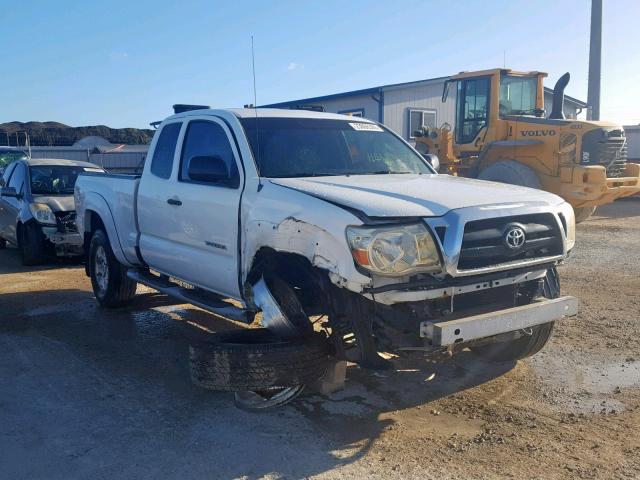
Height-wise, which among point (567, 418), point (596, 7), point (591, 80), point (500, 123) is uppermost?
point (596, 7)

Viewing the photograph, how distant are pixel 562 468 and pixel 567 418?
76 centimetres

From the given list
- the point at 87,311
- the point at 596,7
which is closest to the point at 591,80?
the point at 596,7

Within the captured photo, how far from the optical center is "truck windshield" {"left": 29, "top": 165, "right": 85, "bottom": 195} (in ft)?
36.2

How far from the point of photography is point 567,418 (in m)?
4.40

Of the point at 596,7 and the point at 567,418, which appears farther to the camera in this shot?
the point at 596,7

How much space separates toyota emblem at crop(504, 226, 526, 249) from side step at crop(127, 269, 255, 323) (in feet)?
6.51

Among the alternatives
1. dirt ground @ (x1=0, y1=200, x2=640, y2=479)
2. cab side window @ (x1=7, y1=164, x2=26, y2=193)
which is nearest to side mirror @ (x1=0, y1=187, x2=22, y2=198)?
cab side window @ (x1=7, y1=164, x2=26, y2=193)

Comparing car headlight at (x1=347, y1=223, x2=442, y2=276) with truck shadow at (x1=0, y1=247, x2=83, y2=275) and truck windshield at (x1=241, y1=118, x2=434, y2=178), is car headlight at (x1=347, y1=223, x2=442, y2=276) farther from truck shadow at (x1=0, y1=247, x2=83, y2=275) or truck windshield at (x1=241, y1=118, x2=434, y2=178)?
truck shadow at (x1=0, y1=247, x2=83, y2=275)

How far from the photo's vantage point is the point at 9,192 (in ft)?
36.6

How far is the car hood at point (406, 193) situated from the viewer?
13.3ft

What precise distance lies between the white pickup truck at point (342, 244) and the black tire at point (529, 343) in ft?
0.06

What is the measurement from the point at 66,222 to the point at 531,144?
30.4ft

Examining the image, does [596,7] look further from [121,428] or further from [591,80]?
[121,428]

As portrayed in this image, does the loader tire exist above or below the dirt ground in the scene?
above
